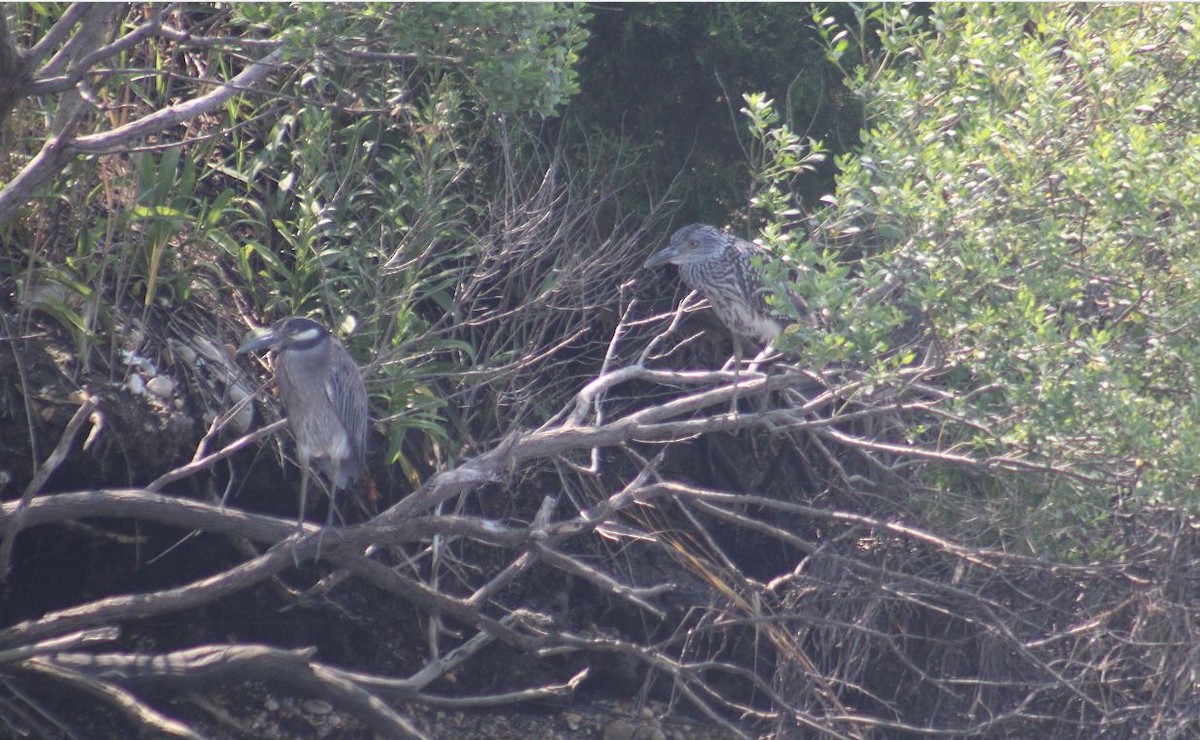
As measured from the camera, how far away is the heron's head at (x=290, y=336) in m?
4.45

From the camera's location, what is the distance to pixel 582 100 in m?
5.88

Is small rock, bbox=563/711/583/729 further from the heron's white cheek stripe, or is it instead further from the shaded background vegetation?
the heron's white cheek stripe

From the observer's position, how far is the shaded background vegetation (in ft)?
11.8

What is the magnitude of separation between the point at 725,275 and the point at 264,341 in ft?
6.58

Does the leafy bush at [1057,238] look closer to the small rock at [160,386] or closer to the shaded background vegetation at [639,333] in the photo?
the shaded background vegetation at [639,333]

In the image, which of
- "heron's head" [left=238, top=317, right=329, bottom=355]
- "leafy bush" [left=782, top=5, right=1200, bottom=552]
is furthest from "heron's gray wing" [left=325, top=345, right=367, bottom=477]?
"leafy bush" [left=782, top=5, right=1200, bottom=552]

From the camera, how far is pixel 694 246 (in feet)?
17.7

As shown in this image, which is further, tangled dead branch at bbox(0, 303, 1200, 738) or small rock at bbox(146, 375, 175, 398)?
small rock at bbox(146, 375, 175, 398)

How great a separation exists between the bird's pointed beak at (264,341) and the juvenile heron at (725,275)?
65.2 inches

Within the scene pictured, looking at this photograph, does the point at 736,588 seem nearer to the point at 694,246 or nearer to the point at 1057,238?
the point at 694,246

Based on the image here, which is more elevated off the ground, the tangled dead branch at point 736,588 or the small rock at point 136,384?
the small rock at point 136,384

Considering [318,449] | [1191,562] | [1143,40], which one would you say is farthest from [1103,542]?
[318,449]

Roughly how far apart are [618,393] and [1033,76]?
3.30 meters

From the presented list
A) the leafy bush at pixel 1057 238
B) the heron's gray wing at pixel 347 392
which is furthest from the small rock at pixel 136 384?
the leafy bush at pixel 1057 238
